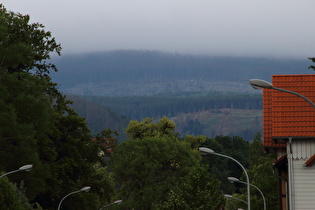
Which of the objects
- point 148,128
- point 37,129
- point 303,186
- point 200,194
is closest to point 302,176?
point 303,186

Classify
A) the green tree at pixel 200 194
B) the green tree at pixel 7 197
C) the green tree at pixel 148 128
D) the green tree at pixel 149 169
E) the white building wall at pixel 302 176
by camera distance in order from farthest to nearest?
the green tree at pixel 148 128, the green tree at pixel 149 169, the green tree at pixel 200 194, the green tree at pixel 7 197, the white building wall at pixel 302 176

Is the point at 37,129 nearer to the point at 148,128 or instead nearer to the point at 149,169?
the point at 149,169

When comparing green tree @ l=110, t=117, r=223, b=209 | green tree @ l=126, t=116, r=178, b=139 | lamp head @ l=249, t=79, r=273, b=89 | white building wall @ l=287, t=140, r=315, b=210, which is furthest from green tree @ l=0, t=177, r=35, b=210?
green tree @ l=126, t=116, r=178, b=139

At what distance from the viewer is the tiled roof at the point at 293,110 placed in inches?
1277

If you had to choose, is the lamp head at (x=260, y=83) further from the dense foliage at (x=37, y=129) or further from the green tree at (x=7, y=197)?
the dense foliage at (x=37, y=129)

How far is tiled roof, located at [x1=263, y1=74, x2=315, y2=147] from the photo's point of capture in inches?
1277

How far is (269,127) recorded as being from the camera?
39938 millimetres

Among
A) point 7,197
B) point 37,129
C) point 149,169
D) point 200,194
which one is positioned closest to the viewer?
point 7,197

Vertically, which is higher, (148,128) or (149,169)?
(148,128)

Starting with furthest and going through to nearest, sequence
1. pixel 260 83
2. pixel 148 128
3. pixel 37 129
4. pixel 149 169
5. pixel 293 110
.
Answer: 1. pixel 148 128
2. pixel 149 169
3. pixel 37 129
4. pixel 293 110
5. pixel 260 83

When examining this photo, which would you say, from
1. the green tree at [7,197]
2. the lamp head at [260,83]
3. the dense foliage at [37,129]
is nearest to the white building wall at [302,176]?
the lamp head at [260,83]

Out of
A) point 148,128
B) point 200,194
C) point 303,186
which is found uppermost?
point 303,186

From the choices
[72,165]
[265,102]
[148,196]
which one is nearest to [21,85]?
[72,165]

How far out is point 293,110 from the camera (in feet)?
109
